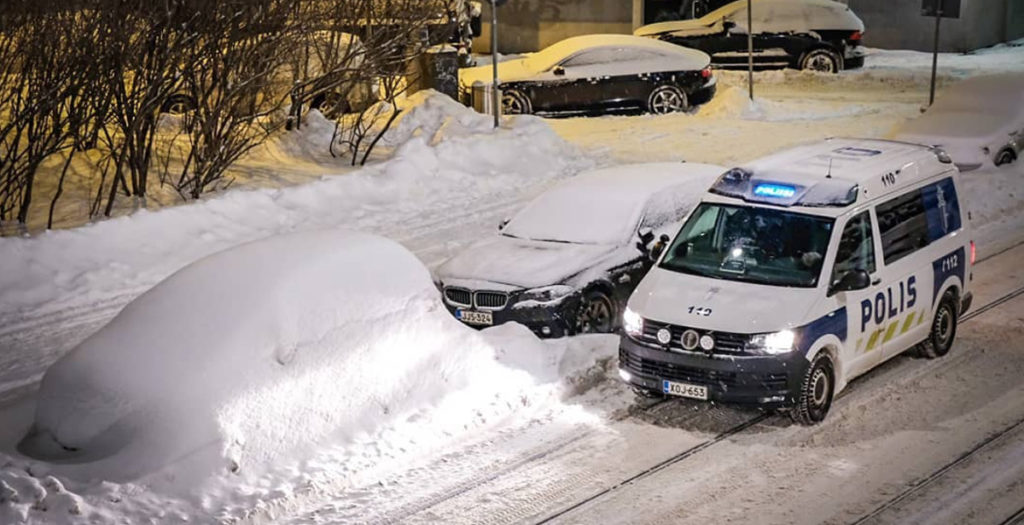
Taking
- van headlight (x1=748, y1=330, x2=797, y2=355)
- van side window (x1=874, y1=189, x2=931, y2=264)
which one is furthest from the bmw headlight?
van side window (x1=874, y1=189, x2=931, y2=264)

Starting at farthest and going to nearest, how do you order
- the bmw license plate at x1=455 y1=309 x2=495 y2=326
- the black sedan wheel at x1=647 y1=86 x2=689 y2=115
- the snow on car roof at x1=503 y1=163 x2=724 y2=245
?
the black sedan wheel at x1=647 y1=86 x2=689 y2=115 < the snow on car roof at x1=503 y1=163 x2=724 y2=245 < the bmw license plate at x1=455 y1=309 x2=495 y2=326

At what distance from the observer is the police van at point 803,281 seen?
9.47 m

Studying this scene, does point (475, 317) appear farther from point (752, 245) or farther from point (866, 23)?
point (866, 23)

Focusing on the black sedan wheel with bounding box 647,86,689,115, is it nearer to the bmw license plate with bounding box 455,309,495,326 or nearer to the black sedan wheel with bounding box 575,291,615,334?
the black sedan wheel with bounding box 575,291,615,334

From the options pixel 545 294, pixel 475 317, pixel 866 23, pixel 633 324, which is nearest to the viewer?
pixel 633 324

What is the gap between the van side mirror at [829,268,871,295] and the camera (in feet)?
31.8

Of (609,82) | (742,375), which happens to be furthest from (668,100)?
(742,375)

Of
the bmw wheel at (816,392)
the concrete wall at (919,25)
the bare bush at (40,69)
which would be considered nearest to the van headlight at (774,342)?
the bmw wheel at (816,392)

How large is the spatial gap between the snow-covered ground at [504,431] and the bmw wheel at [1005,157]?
1.70 meters

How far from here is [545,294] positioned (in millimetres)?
11617

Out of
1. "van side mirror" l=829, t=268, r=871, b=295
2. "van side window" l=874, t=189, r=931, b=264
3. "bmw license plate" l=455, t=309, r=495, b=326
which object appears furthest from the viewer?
"bmw license plate" l=455, t=309, r=495, b=326

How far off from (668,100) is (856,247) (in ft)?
49.6

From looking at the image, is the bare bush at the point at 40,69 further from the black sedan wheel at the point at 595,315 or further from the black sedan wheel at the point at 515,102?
the black sedan wheel at the point at 515,102

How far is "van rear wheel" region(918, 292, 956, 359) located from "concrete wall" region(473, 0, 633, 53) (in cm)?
2479
